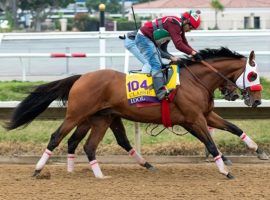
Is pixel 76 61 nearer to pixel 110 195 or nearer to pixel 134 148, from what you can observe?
pixel 134 148

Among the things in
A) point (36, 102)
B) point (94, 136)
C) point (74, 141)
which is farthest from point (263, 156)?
point (36, 102)

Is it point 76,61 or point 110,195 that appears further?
point 76,61

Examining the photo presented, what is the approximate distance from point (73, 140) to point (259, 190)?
252 centimetres

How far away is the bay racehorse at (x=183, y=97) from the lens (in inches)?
344

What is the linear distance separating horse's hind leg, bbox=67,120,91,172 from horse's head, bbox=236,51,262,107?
1.95 meters

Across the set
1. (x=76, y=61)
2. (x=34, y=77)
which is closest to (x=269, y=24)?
(x=76, y=61)

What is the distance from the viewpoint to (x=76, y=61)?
21578 millimetres

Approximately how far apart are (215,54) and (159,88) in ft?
2.94

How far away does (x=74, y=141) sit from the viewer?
9.23 metres

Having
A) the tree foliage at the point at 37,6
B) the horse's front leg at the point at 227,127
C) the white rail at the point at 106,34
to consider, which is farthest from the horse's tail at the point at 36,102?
the tree foliage at the point at 37,6

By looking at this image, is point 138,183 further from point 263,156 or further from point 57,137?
point 263,156

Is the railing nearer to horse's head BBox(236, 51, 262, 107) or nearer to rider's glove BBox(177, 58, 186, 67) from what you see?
rider's glove BBox(177, 58, 186, 67)

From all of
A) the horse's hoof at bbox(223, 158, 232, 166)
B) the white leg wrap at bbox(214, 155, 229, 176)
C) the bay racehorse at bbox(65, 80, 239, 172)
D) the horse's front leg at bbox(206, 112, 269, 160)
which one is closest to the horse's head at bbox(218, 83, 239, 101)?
the bay racehorse at bbox(65, 80, 239, 172)

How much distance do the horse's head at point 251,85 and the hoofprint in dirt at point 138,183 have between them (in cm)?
90
